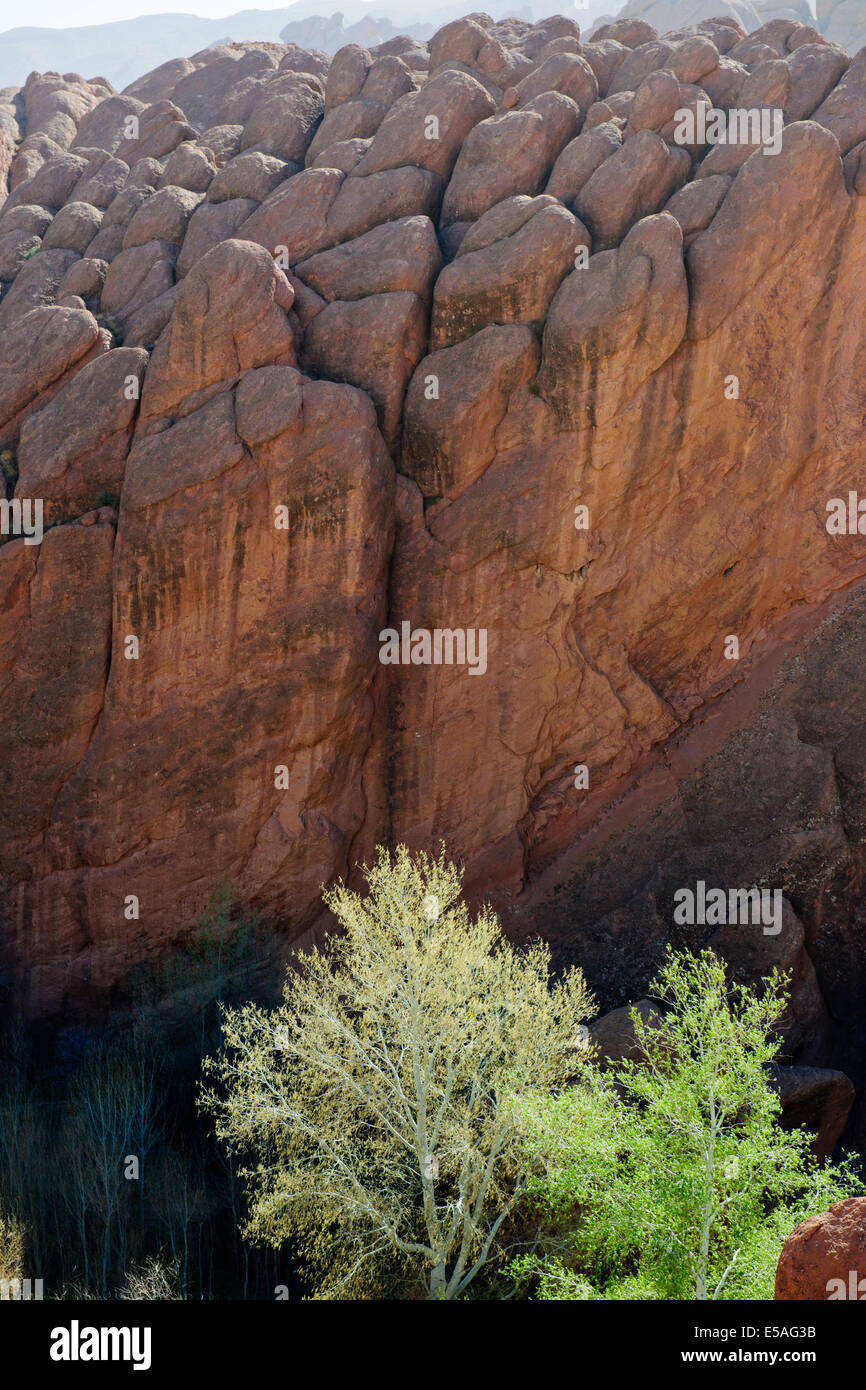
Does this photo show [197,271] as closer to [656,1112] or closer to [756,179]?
[756,179]

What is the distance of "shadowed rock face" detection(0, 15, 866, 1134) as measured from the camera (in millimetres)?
22391

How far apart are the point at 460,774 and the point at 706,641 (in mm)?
6058

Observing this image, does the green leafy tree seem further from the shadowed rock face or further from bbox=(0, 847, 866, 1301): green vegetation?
the shadowed rock face

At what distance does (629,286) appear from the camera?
2228cm

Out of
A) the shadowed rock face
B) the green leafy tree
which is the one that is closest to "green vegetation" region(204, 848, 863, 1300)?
the green leafy tree

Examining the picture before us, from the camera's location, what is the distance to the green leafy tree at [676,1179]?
14.8m

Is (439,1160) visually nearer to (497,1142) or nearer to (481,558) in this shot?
(497,1142)

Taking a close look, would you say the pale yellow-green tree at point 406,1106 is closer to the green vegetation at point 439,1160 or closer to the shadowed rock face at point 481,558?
the green vegetation at point 439,1160

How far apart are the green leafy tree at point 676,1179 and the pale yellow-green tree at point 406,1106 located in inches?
33.5

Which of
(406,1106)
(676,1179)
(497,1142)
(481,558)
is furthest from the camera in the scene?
(481,558)

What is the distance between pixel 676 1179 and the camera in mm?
15438

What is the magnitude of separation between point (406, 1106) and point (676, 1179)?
4.08 meters

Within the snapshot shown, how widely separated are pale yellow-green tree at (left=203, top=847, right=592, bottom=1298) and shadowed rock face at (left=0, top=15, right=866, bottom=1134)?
18.0 feet

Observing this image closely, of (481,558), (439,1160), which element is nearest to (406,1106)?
(439,1160)
